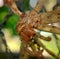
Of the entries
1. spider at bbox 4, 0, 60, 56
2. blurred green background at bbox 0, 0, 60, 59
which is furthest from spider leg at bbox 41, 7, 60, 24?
blurred green background at bbox 0, 0, 60, 59

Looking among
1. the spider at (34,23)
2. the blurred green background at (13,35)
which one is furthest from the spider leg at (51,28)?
the blurred green background at (13,35)

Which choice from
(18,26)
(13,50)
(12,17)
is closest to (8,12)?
(12,17)

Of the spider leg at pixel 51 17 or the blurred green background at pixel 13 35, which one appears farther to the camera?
the blurred green background at pixel 13 35

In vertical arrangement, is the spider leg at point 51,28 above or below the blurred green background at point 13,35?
above

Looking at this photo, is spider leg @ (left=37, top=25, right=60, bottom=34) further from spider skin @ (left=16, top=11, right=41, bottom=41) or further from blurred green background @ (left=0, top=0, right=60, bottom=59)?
blurred green background @ (left=0, top=0, right=60, bottom=59)

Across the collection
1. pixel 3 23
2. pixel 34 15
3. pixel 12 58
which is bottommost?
pixel 12 58

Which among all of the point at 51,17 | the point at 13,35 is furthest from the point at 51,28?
the point at 13,35

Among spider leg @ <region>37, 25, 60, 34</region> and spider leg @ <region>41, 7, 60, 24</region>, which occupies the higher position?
spider leg @ <region>41, 7, 60, 24</region>

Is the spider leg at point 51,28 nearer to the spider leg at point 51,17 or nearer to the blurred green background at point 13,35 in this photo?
the spider leg at point 51,17

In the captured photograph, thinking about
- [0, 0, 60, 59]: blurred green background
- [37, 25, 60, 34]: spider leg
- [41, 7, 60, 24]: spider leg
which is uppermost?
[41, 7, 60, 24]: spider leg

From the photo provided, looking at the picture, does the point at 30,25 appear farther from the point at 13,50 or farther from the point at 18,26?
the point at 13,50

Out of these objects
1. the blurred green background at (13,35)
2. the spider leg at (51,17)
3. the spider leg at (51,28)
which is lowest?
the blurred green background at (13,35)
